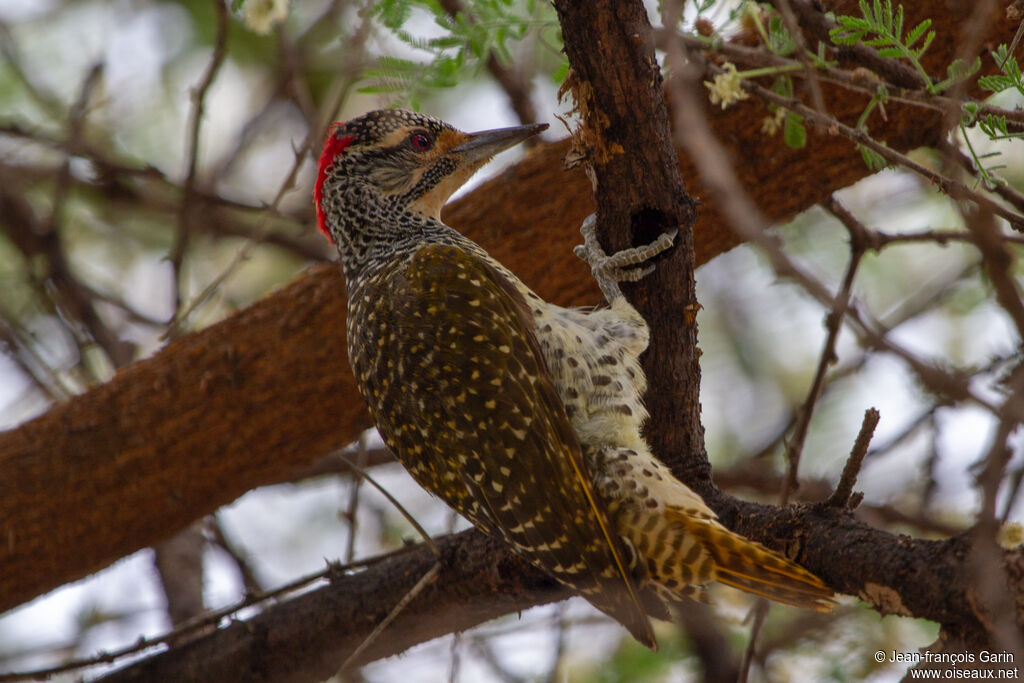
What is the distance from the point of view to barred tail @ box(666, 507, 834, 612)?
8.55 ft

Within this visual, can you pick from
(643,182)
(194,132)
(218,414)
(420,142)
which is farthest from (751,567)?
(194,132)

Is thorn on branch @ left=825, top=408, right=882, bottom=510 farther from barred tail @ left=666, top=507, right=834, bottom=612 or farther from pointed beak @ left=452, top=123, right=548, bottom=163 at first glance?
pointed beak @ left=452, top=123, right=548, bottom=163

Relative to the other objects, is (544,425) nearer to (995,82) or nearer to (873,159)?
(873,159)

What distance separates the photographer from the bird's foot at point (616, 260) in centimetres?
296

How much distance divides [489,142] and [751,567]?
176 cm

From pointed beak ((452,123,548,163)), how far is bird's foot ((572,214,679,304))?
17.4 inches

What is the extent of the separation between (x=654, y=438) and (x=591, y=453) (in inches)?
9.2

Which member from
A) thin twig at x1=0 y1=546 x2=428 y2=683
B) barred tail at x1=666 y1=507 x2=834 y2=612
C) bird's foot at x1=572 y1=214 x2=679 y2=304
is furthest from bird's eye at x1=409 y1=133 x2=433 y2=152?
barred tail at x1=666 y1=507 x2=834 y2=612

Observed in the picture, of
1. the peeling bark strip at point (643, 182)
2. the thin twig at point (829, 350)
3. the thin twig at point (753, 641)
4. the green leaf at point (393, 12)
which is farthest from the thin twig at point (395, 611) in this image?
the green leaf at point (393, 12)

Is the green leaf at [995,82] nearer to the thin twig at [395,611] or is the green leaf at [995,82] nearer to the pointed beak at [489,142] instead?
the pointed beak at [489,142]

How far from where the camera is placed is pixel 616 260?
3.06 meters

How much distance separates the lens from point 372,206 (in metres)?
3.70

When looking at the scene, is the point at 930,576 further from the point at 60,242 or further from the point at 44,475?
the point at 60,242

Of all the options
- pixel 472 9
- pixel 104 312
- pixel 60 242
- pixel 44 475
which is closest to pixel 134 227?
pixel 104 312
